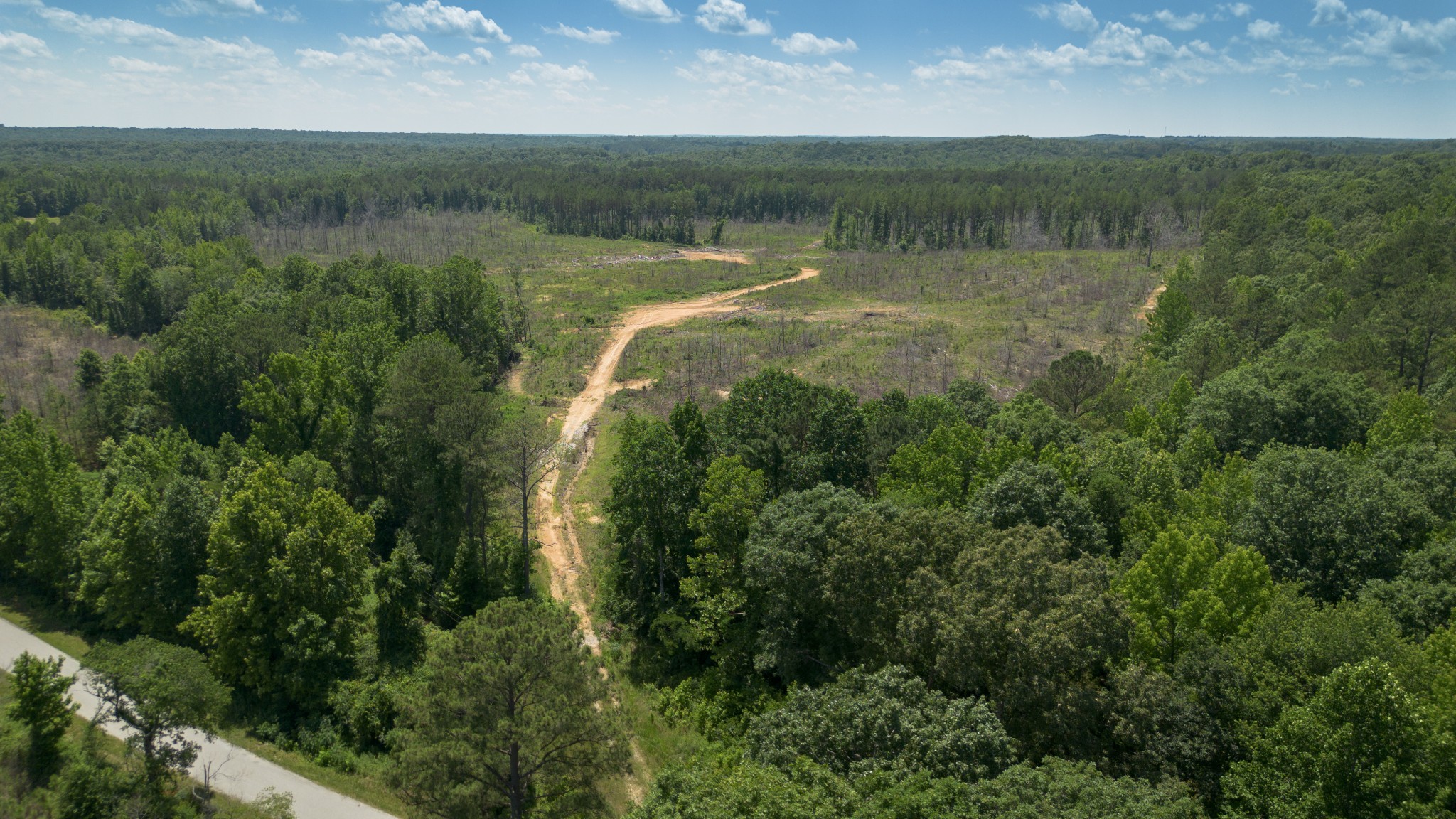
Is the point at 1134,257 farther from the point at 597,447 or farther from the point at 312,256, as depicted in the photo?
the point at 312,256

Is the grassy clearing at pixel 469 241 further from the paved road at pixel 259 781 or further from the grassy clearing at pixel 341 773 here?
the paved road at pixel 259 781

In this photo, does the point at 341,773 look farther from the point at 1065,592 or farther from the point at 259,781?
the point at 1065,592

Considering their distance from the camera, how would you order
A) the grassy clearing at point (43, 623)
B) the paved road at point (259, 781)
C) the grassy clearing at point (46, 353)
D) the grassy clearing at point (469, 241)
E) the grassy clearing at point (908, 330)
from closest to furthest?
the paved road at point (259, 781) < the grassy clearing at point (43, 623) < the grassy clearing at point (46, 353) < the grassy clearing at point (908, 330) < the grassy clearing at point (469, 241)

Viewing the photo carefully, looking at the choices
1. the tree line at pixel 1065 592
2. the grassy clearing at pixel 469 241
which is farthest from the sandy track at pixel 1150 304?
the grassy clearing at pixel 469 241

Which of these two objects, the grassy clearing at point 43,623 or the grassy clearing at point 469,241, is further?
the grassy clearing at point 469,241

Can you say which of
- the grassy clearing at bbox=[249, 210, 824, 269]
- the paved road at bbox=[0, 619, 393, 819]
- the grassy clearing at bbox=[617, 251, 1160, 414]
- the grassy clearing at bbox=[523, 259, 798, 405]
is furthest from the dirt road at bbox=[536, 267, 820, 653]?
the grassy clearing at bbox=[249, 210, 824, 269]

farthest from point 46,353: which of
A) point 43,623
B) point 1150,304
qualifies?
point 1150,304
